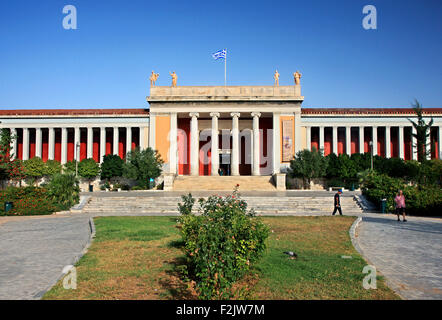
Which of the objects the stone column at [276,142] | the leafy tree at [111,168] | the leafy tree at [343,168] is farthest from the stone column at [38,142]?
the leafy tree at [343,168]

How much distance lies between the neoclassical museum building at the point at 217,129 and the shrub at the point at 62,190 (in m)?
18.1

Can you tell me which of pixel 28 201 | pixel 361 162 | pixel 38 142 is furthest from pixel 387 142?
pixel 38 142

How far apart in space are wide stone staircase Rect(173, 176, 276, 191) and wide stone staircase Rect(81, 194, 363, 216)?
10449mm

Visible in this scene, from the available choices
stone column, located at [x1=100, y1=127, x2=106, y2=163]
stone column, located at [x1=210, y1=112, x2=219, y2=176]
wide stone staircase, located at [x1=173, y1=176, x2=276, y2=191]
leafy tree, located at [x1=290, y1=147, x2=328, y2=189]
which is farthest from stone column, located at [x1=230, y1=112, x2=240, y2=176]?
stone column, located at [x1=100, y1=127, x2=106, y2=163]

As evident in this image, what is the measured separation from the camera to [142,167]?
35688 millimetres

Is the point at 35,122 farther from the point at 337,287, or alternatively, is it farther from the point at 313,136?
the point at 337,287

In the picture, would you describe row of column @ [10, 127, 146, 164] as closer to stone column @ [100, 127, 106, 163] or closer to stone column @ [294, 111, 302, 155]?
stone column @ [100, 127, 106, 163]

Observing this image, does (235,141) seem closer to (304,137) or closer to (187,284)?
(304,137)

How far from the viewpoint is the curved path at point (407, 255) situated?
21.3 ft

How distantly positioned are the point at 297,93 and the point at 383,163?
42.2ft

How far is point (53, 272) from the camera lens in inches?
301

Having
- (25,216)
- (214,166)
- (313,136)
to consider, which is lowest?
(25,216)

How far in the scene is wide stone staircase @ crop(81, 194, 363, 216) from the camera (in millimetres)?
22797
